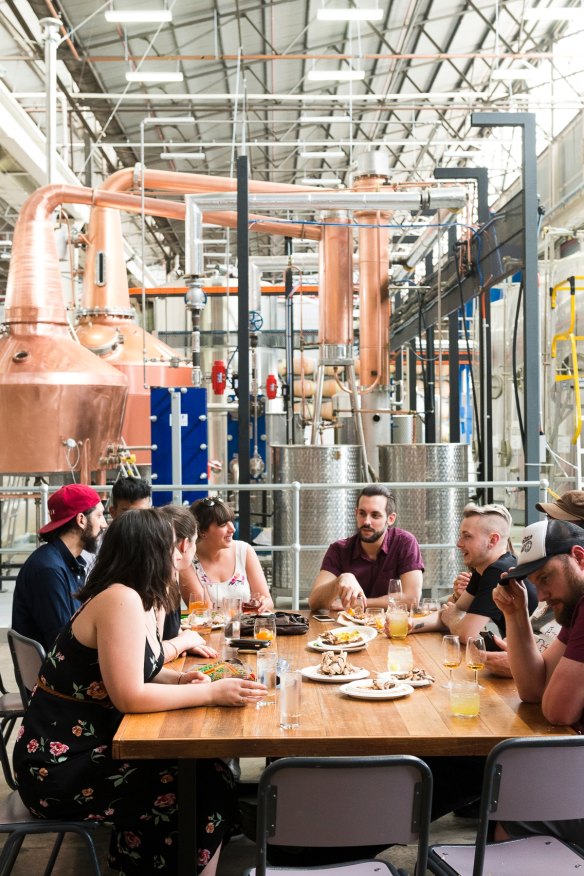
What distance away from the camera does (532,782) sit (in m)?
2.12

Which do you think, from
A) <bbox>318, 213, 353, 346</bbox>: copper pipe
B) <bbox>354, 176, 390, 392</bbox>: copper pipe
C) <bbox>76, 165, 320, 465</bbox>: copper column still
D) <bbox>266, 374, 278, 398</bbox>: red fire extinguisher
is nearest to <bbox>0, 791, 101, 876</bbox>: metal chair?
<bbox>318, 213, 353, 346</bbox>: copper pipe

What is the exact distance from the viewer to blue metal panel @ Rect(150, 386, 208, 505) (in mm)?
7527

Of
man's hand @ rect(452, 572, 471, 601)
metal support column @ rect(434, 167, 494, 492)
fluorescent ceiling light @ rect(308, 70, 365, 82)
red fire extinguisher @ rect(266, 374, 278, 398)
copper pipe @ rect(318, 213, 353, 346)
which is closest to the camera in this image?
man's hand @ rect(452, 572, 471, 601)

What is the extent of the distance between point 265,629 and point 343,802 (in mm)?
1282

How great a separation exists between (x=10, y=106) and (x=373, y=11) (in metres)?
3.25

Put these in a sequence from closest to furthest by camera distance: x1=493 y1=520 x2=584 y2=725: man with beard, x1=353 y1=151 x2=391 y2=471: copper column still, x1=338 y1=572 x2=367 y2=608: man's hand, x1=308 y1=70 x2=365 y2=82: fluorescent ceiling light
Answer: x1=493 y1=520 x2=584 y2=725: man with beard → x1=338 y1=572 x2=367 y2=608: man's hand → x1=353 y1=151 x2=391 y2=471: copper column still → x1=308 y1=70 x2=365 y2=82: fluorescent ceiling light

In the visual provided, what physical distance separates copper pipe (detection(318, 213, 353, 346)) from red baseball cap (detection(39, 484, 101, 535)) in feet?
16.5

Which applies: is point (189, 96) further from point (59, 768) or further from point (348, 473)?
point (59, 768)

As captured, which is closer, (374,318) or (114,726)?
(114,726)

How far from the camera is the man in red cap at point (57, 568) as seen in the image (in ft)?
10.9

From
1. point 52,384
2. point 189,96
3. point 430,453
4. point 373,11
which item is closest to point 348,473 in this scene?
point 430,453

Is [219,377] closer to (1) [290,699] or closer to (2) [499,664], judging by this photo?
(2) [499,664]

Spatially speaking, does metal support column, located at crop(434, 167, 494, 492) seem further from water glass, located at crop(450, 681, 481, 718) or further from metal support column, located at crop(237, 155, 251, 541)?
water glass, located at crop(450, 681, 481, 718)

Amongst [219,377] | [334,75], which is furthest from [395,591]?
[334,75]
